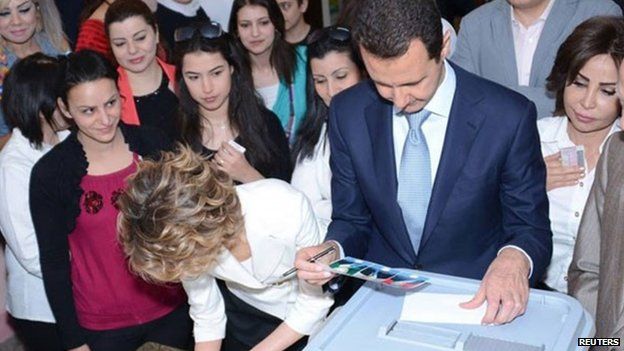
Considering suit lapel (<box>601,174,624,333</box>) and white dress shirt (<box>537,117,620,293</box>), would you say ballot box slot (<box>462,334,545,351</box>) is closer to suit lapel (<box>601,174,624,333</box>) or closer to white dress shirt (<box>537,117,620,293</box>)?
suit lapel (<box>601,174,624,333</box>)

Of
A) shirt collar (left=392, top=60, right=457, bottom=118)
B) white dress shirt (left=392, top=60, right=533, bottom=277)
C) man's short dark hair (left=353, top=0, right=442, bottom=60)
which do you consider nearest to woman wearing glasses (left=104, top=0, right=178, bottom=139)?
white dress shirt (left=392, top=60, right=533, bottom=277)

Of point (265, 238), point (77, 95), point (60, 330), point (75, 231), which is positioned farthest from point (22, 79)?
A: point (265, 238)

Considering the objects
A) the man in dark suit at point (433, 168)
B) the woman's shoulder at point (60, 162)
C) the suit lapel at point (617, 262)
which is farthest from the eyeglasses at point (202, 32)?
the suit lapel at point (617, 262)

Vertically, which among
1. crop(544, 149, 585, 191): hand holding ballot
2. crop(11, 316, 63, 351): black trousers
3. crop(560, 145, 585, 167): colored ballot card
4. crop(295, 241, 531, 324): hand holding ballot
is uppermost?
crop(295, 241, 531, 324): hand holding ballot

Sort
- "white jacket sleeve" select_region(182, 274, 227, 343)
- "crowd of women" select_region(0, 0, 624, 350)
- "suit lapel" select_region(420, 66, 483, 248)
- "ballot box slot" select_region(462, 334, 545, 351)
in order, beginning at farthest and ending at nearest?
"white jacket sleeve" select_region(182, 274, 227, 343), "crowd of women" select_region(0, 0, 624, 350), "suit lapel" select_region(420, 66, 483, 248), "ballot box slot" select_region(462, 334, 545, 351)

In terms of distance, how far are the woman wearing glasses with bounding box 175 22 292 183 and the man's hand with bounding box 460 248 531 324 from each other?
149 centimetres

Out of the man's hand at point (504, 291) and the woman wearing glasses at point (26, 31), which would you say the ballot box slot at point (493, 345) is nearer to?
the man's hand at point (504, 291)

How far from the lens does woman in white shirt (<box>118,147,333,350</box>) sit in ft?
7.16

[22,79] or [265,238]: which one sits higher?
[22,79]

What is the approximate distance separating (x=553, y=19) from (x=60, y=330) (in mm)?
2278

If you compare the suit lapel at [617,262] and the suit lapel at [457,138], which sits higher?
the suit lapel at [457,138]

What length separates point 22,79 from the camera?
303 centimetres

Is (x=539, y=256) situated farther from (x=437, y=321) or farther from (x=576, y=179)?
(x=576, y=179)

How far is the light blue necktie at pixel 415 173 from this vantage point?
2.19 m
